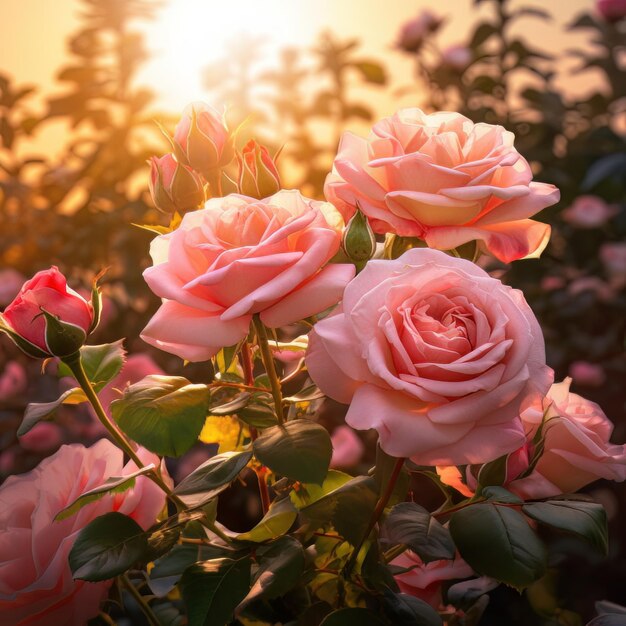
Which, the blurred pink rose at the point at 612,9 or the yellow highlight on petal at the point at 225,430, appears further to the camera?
the blurred pink rose at the point at 612,9

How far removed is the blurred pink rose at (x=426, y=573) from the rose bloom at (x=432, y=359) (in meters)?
0.19

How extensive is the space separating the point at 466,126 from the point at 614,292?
2143 mm

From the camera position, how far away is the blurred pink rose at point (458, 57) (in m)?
3.08

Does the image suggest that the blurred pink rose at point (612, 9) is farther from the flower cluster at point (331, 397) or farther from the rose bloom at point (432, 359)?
the rose bloom at point (432, 359)

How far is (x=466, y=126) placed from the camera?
26.8 inches

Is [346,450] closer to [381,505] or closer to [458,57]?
[381,505]

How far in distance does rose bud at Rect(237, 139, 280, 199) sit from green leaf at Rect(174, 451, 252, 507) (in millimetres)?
199

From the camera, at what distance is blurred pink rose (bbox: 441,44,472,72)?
3080 millimetres

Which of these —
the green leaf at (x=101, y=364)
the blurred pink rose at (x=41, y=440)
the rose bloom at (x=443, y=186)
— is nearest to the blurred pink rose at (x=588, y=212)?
the blurred pink rose at (x=41, y=440)

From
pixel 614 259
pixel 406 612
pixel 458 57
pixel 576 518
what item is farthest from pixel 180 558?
pixel 458 57

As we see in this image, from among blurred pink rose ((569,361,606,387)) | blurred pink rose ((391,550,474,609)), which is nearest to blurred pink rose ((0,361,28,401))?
blurred pink rose ((569,361,606,387))

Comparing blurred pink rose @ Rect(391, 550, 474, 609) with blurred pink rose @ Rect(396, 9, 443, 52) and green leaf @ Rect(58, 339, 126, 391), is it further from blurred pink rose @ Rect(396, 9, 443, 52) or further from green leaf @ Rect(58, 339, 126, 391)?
blurred pink rose @ Rect(396, 9, 443, 52)

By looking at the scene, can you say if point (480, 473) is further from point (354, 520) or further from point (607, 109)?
point (607, 109)

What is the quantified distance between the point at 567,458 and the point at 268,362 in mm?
219
